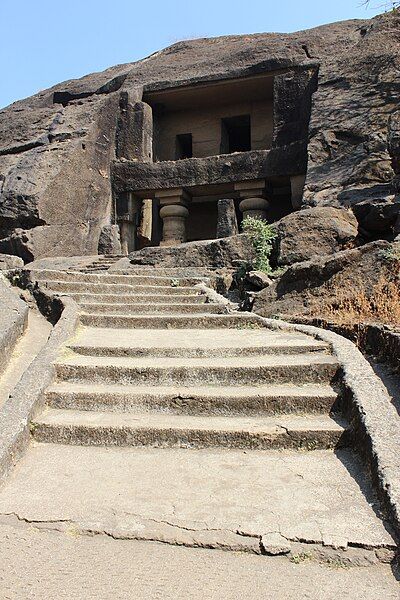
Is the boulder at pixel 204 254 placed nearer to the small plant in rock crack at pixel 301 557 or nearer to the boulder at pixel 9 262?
the boulder at pixel 9 262

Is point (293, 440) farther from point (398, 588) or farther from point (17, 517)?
point (17, 517)

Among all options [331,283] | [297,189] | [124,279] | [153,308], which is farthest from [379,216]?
[297,189]

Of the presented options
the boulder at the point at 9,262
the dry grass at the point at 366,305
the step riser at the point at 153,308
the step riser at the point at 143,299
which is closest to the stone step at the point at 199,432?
the dry grass at the point at 366,305

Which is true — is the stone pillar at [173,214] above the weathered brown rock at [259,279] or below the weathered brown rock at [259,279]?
above

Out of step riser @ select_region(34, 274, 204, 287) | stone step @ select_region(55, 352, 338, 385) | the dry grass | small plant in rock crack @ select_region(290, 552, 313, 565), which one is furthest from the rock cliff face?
small plant in rock crack @ select_region(290, 552, 313, 565)

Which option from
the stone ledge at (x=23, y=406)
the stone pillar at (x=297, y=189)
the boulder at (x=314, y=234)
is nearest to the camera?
the stone ledge at (x=23, y=406)

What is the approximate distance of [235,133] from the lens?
17.7m

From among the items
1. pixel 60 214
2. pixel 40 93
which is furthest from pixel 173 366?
pixel 40 93

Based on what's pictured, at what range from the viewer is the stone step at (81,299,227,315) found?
20.2 feet

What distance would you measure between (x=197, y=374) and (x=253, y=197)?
32.4ft

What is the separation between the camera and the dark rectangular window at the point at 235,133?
15.7 meters

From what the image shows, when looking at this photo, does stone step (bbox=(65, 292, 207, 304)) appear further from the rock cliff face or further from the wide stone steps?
the rock cliff face

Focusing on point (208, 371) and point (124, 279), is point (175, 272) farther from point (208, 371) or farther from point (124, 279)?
point (208, 371)

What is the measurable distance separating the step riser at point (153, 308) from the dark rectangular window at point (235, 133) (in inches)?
408
